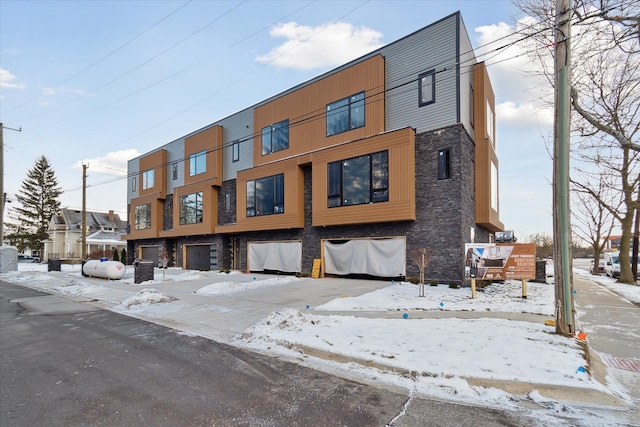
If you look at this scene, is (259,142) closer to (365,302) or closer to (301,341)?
(365,302)

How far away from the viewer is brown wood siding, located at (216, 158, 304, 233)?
62.2 ft

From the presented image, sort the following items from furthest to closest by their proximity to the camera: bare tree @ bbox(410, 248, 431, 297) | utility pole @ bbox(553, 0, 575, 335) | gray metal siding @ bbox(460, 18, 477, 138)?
1. gray metal siding @ bbox(460, 18, 477, 138)
2. bare tree @ bbox(410, 248, 431, 297)
3. utility pole @ bbox(553, 0, 575, 335)

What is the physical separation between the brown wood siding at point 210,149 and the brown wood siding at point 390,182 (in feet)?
35.1

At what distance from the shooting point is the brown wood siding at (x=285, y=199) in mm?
18969

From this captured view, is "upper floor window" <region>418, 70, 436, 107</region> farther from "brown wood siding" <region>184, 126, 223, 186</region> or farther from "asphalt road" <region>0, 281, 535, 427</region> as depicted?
"brown wood siding" <region>184, 126, 223, 186</region>

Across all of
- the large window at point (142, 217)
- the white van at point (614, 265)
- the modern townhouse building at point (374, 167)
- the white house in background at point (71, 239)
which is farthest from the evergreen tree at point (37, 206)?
the white van at point (614, 265)

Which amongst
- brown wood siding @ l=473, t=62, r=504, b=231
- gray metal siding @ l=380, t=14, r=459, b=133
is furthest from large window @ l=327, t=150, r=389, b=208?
brown wood siding @ l=473, t=62, r=504, b=231

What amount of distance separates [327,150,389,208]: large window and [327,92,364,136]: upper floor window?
6.26 feet

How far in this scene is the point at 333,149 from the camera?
56.4ft

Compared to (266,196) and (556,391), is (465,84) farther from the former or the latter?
(556,391)

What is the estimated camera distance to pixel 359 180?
1627 centimetres

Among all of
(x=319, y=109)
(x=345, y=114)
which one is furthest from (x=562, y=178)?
(x=319, y=109)

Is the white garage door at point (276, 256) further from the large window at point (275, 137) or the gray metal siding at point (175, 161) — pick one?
the gray metal siding at point (175, 161)

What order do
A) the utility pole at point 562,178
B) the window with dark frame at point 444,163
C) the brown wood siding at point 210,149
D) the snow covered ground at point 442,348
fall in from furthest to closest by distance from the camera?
the brown wood siding at point 210,149 → the window with dark frame at point 444,163 → the utility pole at point 562,178 → the snow covered ground at point 442,348
